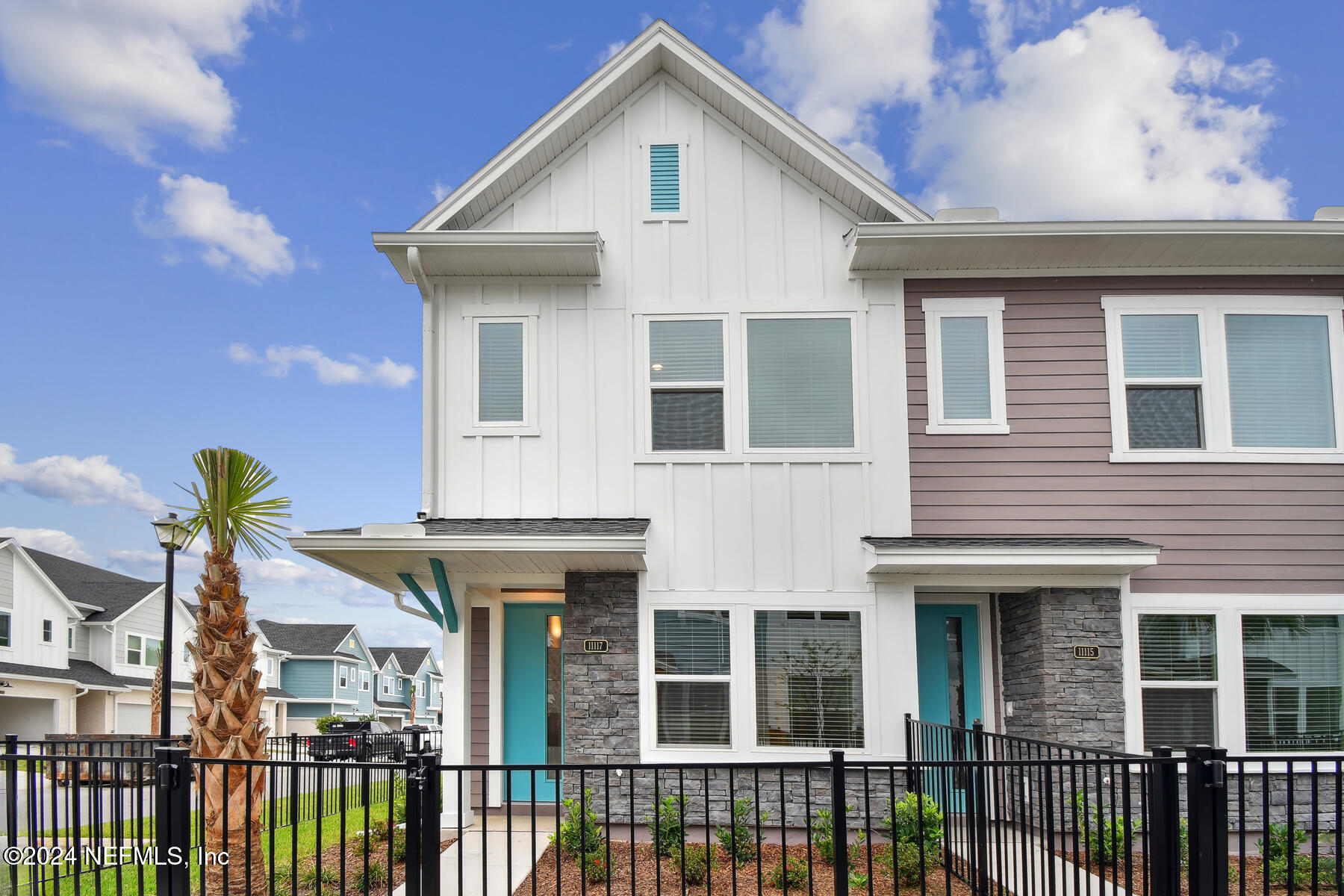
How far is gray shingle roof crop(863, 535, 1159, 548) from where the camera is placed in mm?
8070

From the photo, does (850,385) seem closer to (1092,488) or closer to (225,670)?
(1092,488)

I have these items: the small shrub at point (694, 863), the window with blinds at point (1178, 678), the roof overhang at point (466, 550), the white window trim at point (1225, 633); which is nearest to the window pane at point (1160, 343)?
the white window trim at point (1225, 633)

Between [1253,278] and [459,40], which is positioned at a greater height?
[459,40]

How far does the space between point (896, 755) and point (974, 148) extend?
463 inches

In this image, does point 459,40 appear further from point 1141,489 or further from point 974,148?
point 1141,489

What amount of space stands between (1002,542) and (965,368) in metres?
1.72

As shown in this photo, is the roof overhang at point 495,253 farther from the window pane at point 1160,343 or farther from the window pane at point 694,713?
the window pane at point 1160,343

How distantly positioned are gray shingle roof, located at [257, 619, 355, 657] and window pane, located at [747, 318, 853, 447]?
37.2 m

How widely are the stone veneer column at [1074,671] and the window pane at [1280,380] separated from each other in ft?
7.41

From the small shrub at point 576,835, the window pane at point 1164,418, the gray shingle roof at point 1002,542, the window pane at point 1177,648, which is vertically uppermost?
the window pane at point 1164,418

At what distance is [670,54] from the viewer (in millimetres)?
9023

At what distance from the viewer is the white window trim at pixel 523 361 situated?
8.83 metres

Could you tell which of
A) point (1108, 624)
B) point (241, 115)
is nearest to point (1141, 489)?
point (1108, 624)

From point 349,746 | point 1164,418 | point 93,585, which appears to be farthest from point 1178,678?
point 93,585
